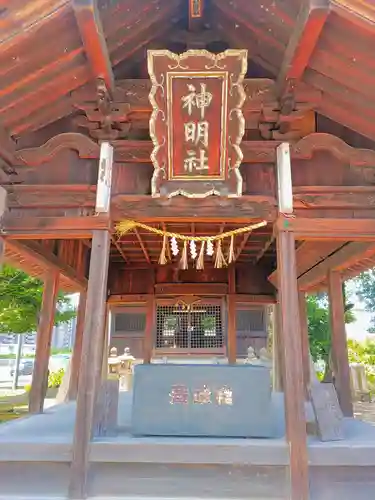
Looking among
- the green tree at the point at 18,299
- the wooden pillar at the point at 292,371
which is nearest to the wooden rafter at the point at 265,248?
the wooden pillar at the point at 292,371

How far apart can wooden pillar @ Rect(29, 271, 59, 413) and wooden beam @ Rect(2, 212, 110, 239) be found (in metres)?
2.81

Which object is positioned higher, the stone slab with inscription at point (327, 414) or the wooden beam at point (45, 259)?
the wooden beam at point (45, 259)

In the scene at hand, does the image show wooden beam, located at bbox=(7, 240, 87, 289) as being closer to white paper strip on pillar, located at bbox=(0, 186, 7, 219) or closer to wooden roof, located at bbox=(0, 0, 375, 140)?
white paper strip on pillar, located at bbox=(0, 186, 7, 219)

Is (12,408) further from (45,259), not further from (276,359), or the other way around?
(276,359)

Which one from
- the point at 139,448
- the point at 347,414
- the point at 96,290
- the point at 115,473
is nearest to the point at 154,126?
the point at 96,290

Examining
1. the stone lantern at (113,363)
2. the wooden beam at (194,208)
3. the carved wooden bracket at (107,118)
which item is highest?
the carved wooden bracket at (107,118)

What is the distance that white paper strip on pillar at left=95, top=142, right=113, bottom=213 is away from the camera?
16.1 feet

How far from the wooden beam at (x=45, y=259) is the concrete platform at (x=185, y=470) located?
→ 2862 mm

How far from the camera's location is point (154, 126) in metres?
4.75

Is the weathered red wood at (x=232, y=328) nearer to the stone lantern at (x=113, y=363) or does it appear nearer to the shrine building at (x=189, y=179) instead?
the stone lantern at (x=113, y=363)

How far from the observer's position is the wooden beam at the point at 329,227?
16.0 ft

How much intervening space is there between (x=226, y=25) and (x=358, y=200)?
3.20 metres

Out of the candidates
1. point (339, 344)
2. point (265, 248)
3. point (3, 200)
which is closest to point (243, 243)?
point (265, 248)

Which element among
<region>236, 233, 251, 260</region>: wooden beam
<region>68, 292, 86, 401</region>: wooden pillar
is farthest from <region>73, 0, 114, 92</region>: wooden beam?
<region>68, 292, 86, 401</region>: wooden pillar
